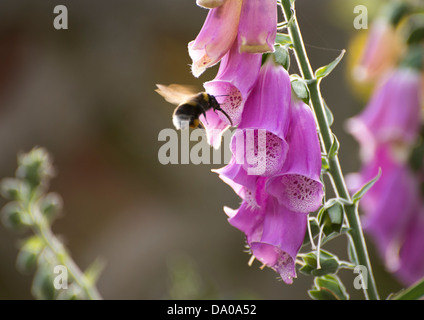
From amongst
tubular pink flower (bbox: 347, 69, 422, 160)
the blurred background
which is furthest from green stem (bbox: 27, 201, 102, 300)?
the blurred background

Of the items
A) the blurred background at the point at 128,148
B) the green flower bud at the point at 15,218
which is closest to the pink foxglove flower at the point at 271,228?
the green flower bud at the point at 15,218

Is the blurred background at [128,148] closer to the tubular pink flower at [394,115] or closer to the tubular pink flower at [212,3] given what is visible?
the tubular pink flower at [394,115]

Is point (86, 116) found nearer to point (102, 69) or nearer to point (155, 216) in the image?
point (102, 69)

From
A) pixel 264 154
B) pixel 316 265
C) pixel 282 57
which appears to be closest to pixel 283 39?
pixel 282 57

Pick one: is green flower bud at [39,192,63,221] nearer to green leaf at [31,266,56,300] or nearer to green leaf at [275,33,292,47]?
green leaf at [31,266,56,300]

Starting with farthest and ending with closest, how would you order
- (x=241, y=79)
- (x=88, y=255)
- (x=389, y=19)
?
1. (x=88, y=255)
2. (x=389, y=19)
3. (x=241, y=79)

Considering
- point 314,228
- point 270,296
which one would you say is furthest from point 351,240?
point 270,296

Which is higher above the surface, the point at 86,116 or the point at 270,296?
the point at 86,116
